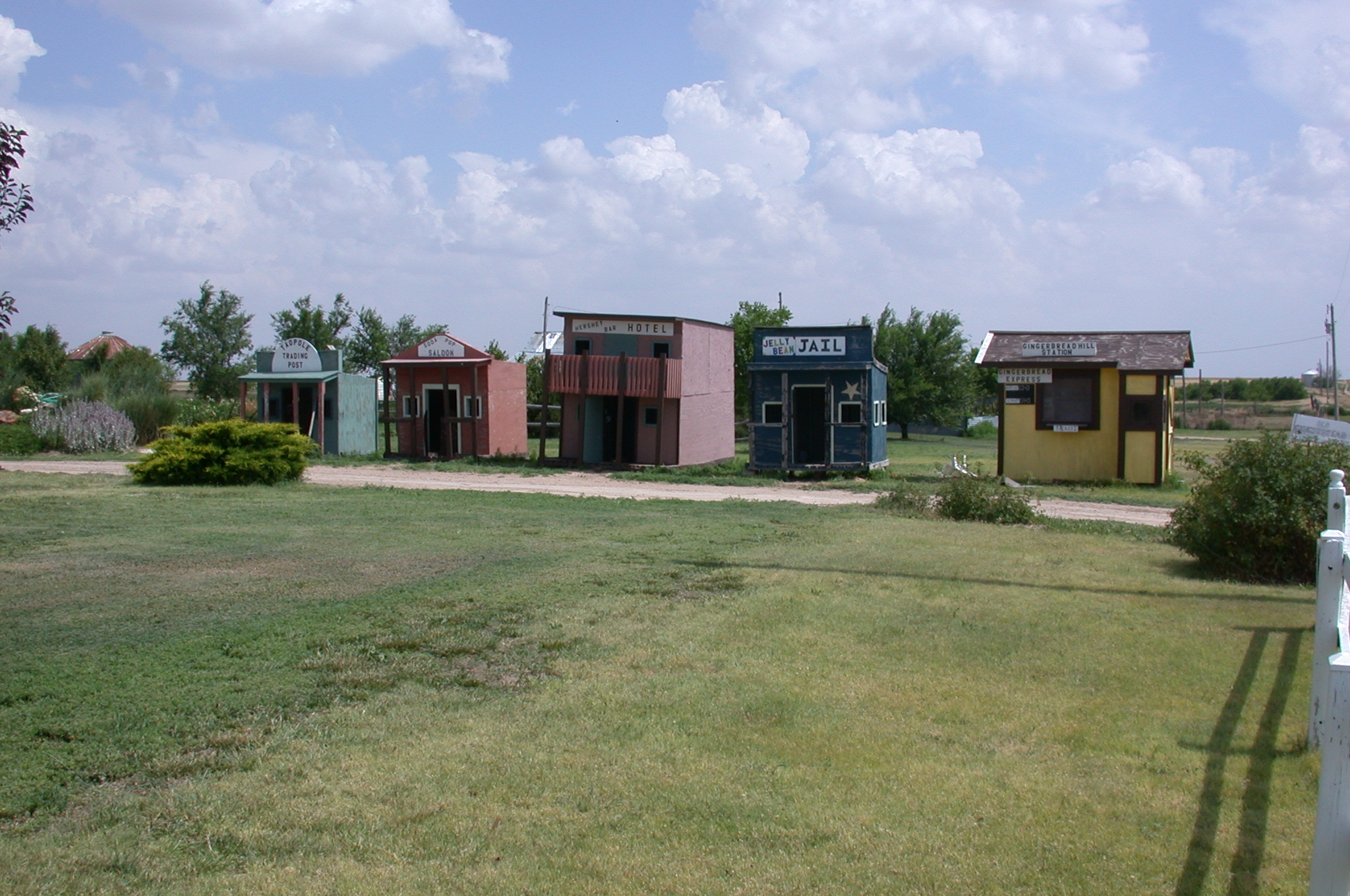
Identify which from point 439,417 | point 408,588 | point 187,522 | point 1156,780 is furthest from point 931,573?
point 439,417

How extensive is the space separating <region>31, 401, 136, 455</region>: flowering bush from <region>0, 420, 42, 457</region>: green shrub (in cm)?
19

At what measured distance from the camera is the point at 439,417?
31.3 meters

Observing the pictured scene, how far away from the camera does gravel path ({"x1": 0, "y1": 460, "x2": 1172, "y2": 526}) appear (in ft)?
65.0

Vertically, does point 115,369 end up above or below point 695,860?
above

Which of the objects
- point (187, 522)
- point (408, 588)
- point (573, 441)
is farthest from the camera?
point (573, 441)

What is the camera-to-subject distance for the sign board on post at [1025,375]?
82.8 ft

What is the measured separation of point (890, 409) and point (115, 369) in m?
33.0

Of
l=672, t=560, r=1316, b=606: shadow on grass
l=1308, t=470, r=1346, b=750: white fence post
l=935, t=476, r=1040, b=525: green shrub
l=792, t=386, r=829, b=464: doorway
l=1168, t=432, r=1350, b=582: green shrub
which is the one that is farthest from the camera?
l=792, t=386, r=829, b=464: doorway

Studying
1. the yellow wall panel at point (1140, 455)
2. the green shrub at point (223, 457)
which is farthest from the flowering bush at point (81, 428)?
the yellow wall panel at point (1140, 455)

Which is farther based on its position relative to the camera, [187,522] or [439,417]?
[439,417]

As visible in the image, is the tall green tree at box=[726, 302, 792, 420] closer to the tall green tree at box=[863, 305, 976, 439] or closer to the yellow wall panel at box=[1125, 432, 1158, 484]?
the tall green tree at box=[863, 305, 976, 439]

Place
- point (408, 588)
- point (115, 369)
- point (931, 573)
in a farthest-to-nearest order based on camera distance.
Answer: point (115, 369)
point (931, 573)
point (408, 588)

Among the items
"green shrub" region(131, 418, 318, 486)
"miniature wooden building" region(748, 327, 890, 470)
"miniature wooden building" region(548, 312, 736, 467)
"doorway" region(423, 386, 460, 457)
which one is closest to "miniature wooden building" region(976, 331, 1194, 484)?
"miniature wooden building" region(748, 327, 890, 470)

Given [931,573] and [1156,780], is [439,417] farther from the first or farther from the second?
[1156,780]
